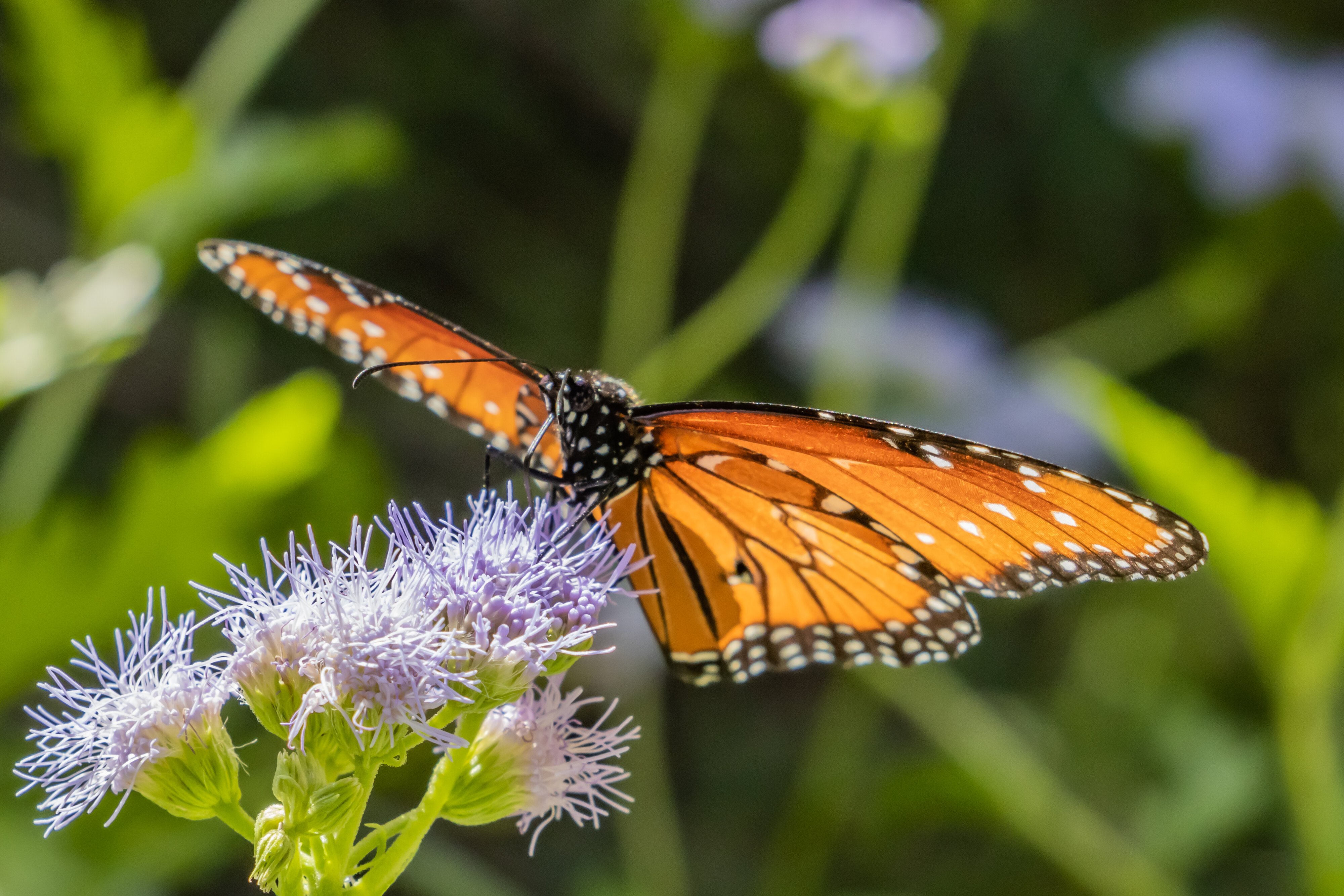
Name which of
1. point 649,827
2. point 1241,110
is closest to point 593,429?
point 649,827

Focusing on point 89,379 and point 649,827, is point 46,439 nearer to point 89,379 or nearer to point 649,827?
point 89,379

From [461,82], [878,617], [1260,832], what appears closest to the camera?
[878,617]

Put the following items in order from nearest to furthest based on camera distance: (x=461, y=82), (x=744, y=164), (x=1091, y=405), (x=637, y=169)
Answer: (x=1091, y=405) < (x=637, y=169) < (x=461, y=82) < (x=744, y=164)

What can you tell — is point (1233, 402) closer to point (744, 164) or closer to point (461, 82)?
point (744, 164)

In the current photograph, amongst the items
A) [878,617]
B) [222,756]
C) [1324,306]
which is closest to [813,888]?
[878,617]

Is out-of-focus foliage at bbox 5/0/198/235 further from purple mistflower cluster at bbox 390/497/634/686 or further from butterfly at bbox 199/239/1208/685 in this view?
purple mistflower cluster at bbox 390/497/634/686
